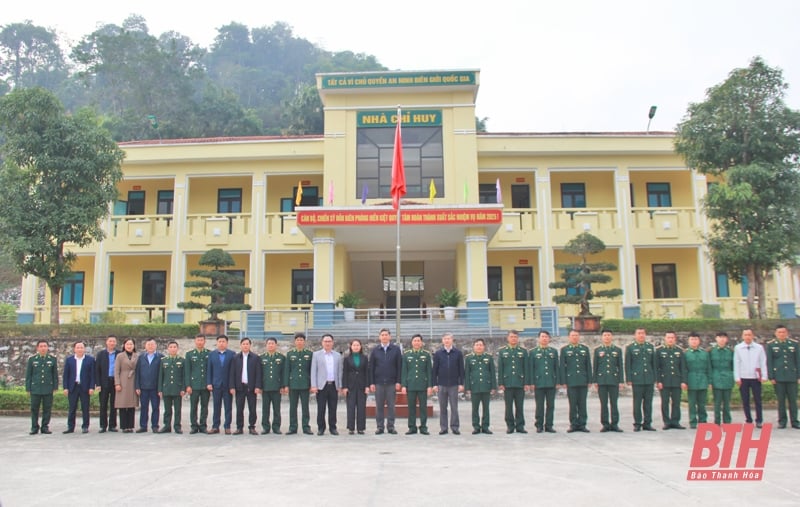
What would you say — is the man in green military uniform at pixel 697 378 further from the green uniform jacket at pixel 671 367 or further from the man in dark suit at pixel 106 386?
the man in dark suit at pixel 106 386

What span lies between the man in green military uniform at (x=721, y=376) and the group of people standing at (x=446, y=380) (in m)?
0.01

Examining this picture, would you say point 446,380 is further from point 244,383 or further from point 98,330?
point 98,330

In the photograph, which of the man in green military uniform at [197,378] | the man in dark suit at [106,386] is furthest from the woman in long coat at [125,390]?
the man in green military uniform at [197,378]

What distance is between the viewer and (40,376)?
31.4ft

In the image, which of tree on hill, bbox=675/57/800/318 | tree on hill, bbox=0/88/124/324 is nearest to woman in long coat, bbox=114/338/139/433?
tree on hill, bbox=0/88/124/324

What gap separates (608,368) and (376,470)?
14.5 feet

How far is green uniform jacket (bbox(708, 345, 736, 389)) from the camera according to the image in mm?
9258

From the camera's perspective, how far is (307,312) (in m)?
15.9

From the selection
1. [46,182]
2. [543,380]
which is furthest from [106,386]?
[46,182]

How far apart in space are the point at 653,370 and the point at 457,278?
1129 centimetres

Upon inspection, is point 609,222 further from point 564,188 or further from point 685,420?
point 685,420

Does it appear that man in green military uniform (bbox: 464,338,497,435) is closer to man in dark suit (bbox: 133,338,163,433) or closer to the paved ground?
the paved ground

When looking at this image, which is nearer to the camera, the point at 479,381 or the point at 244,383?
the point at 479,381

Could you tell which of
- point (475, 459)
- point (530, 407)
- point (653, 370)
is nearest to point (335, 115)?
point (530, 407)
